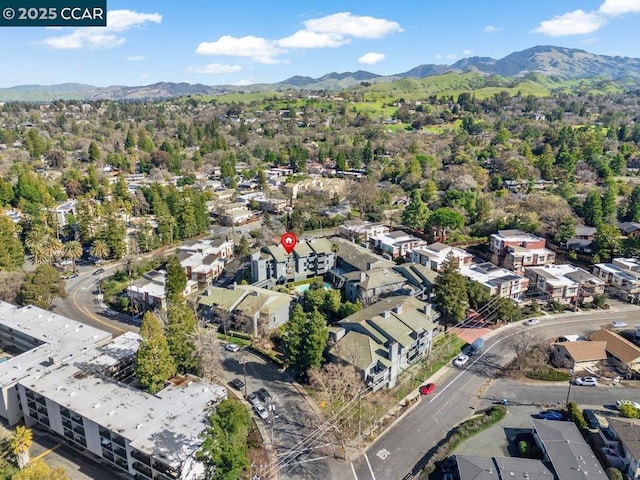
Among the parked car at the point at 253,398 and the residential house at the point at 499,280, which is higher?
the residential house at the point at 499,280

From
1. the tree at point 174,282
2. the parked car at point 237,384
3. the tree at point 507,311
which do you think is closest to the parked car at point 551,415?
the tree at point 507,311

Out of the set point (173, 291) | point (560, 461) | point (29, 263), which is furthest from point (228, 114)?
point (560, 461)

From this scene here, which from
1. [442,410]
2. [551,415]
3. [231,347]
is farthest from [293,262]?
[551,415]

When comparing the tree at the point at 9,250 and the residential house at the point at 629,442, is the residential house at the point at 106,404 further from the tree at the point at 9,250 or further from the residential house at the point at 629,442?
the residential house at the point at 629,442

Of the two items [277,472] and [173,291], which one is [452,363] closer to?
[277,472]

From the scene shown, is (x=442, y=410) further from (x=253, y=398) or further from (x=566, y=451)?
(x=253, y=398)

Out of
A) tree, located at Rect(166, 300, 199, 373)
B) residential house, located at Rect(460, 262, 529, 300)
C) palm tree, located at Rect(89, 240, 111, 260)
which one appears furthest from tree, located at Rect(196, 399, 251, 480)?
palm tree, located at Rect(89, 240, 111, 260)

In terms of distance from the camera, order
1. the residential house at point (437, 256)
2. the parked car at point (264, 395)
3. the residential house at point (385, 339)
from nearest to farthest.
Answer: the parked car at point (264, 395) → the residential house at point (385, 339) → the residential house at point (437, 256)
